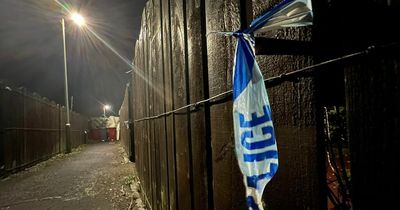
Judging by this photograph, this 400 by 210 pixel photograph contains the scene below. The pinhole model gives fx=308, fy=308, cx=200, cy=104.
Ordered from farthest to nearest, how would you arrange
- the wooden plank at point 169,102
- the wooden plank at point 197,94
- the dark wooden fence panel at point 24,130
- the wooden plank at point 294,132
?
1. the dark wooden fence panel at point 24,130
2. the wooden plank at point 169,102
3. the wooden plank at point 197,94
4. the wooden plank at point 294,132

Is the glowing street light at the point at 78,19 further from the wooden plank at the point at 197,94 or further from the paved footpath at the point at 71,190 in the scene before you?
the wooden plank at the point at 197,94

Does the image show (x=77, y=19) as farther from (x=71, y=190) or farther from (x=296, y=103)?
(x=296, y=103)

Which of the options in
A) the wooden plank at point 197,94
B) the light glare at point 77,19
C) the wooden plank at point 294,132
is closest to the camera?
the wooden plank at point 294,132

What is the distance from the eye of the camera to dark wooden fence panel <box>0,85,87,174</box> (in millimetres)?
10477

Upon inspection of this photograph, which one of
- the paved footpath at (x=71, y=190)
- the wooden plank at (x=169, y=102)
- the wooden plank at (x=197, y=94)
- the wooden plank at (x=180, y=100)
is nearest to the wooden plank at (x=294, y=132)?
the wooden plank at (x=197, y=94)

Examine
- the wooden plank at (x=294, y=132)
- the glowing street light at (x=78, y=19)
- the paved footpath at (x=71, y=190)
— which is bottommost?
the paved footpath at (x=71, y=190)

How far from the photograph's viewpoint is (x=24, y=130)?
12.2m

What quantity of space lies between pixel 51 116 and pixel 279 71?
18.3 meters

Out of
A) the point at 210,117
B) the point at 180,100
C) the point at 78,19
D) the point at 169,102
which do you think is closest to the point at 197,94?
the point at 210,117

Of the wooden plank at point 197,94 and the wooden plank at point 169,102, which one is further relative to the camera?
the wooden plank at point 169,102

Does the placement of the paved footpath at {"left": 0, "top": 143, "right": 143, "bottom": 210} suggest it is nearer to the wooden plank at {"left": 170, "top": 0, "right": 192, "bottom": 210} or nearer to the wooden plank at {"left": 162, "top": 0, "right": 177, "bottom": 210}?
the wooden plank at {"left": 162, "top": 0, "right": 177, "bottom": 210}

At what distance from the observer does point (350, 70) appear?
94cm

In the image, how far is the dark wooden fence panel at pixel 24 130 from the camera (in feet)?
34.4

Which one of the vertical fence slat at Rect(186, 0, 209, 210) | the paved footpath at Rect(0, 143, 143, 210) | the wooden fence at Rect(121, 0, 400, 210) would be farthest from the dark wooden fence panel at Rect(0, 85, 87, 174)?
the wooden fence at Rect(121, 0, 400, 210)
